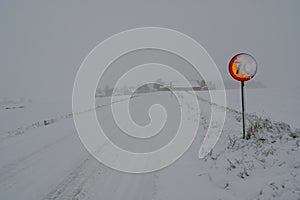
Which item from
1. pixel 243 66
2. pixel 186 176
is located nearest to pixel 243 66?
pixel 243 66

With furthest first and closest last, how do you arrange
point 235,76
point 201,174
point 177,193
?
1. point 235,76
2. point 201,174
3. point 177,193

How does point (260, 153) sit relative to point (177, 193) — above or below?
above

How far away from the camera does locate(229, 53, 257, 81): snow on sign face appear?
253 inches

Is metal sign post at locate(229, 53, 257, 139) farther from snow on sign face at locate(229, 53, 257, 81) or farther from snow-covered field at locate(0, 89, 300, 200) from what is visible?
snow-covered field at locate(0, 89, 300, 200)

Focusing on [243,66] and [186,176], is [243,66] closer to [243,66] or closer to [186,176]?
[243,66]

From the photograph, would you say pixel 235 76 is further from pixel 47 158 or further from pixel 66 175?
pixel 47 158

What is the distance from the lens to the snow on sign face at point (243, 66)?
6434 mm

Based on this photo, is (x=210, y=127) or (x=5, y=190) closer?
(x=5, y=190)

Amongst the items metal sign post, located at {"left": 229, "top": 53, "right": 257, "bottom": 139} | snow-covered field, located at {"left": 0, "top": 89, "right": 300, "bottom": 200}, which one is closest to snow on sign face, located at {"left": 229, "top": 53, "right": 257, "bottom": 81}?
metal sign post, located at {"left": 229, "top": 53, "right": 257, "bottom": 139}

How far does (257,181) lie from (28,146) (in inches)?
330

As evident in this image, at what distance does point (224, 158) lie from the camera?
546cm

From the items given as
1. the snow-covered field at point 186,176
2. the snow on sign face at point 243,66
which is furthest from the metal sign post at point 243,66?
the snow-covered field at point 186,176

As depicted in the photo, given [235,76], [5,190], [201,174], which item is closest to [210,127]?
[235,76]

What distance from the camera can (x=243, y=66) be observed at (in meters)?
6.46
